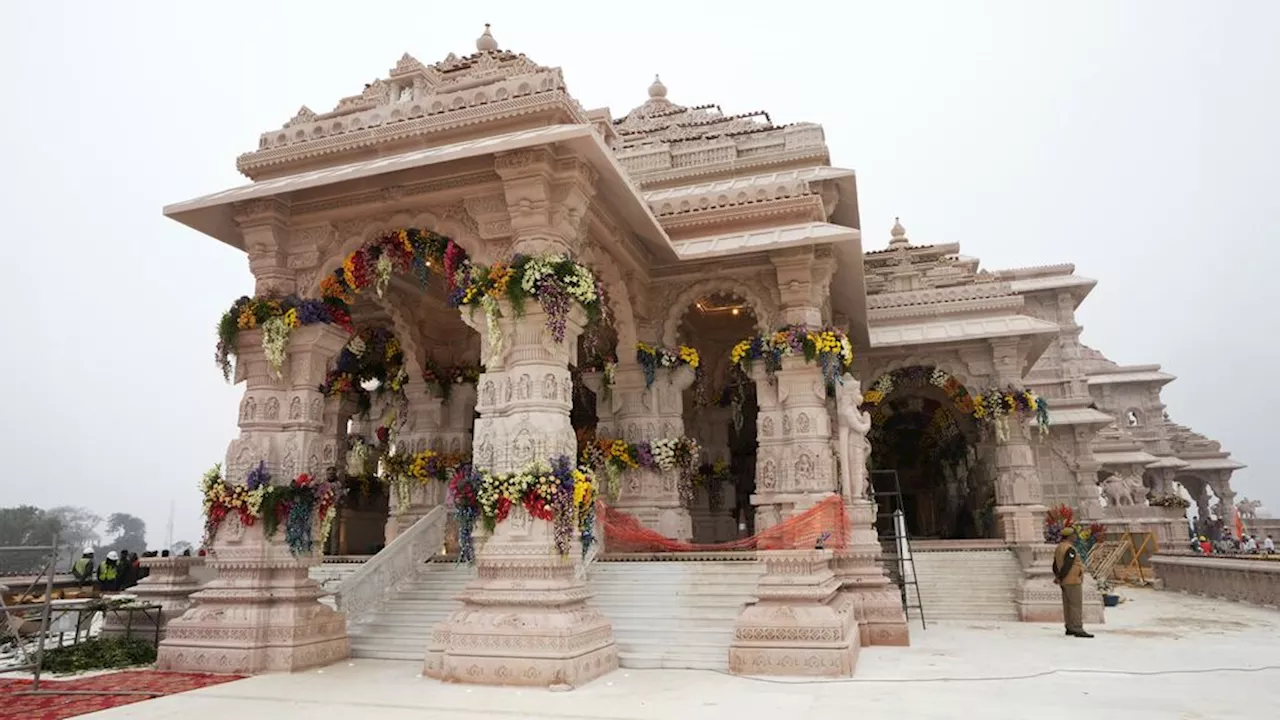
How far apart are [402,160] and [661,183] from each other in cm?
838

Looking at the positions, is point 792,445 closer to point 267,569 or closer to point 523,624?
point 523,624

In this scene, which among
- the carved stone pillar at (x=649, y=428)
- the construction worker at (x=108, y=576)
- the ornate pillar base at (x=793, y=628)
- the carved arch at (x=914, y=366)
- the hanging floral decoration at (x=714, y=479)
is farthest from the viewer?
the carved arch at (x=914, y=366)

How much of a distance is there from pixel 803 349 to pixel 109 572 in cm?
1328

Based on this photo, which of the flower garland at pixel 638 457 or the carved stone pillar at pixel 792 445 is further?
the flower garland at pixel 638 457

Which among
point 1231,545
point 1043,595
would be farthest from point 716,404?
point 1231,545

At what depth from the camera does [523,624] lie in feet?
23.4

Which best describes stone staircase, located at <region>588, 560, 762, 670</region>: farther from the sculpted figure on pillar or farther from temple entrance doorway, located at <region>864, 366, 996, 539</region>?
temple entrance doorway, located at <region>864, 366, 996, 539</region>

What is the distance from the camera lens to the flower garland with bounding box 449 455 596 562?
746 cm

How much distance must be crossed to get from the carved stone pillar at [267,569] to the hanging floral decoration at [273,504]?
11 centimetres

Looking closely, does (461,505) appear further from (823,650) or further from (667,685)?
(823,650)

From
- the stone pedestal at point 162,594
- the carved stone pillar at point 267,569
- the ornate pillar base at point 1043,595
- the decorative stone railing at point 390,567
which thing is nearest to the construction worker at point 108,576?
the stone pedestal at point 162,594

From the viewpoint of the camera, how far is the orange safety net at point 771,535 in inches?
348

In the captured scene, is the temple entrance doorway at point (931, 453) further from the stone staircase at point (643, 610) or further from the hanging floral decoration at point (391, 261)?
the hanging floral decoration at point (391, 261)

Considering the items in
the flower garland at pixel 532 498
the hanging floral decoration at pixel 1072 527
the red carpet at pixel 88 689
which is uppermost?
the flower garland at pixel 532 498
